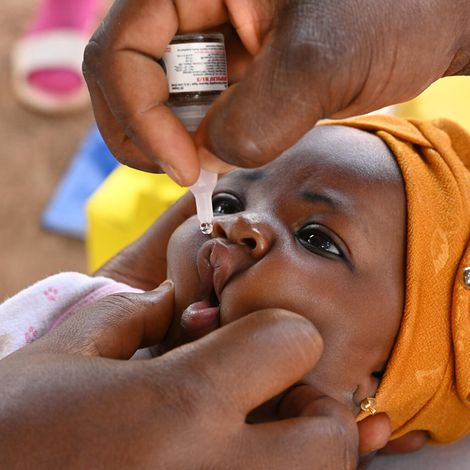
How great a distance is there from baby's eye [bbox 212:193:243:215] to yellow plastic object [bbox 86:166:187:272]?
0.48m

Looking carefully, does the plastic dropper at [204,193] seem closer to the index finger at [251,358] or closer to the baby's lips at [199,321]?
the baby's lips at [199,321]

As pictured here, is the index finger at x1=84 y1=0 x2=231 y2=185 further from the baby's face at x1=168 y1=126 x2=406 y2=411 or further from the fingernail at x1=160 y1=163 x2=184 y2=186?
the baby's face at x1=168 y1=126 x2=406 y2=411

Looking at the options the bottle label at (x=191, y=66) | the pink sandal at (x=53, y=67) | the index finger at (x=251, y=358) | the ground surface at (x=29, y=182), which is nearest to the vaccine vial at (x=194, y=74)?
the bottle label at (x=191, y=66)

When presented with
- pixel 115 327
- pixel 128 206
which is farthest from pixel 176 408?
pixel 128 206

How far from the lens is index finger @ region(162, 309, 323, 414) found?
2.64ft

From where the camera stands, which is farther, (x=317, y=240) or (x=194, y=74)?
(x=317, y=240)

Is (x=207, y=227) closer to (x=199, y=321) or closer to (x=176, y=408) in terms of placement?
(x=199, y=321)

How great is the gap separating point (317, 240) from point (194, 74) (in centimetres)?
29

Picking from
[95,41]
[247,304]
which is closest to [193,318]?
[247,304]

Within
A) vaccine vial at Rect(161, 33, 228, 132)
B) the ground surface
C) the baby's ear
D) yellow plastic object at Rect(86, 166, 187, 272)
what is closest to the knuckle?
vaccine vial at Rect(161, 33, 228, 132)

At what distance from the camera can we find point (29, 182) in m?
2.50

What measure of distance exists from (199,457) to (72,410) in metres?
0.13

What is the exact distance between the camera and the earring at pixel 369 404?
113cm

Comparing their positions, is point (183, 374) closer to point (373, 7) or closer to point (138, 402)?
point (138, 402)
